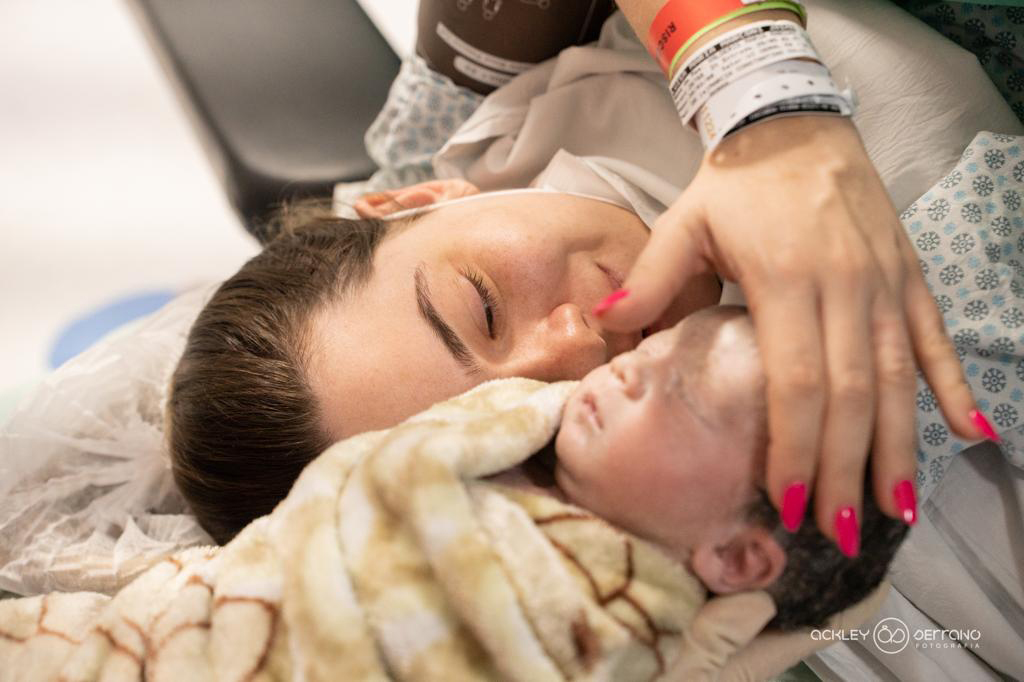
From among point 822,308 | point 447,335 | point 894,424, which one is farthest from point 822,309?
point 447,335

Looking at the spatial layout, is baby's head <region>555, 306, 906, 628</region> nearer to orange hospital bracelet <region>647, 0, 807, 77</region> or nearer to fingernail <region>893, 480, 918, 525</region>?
fingernail <region>893, 480, 918, 525</region>

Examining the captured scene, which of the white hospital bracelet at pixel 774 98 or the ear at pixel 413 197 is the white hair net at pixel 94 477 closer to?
the ear at pixel 413 197

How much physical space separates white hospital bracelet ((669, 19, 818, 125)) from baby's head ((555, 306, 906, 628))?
0.26 meters

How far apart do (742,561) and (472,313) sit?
0.44 m

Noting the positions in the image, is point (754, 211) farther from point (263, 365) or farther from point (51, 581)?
point (51, 581)

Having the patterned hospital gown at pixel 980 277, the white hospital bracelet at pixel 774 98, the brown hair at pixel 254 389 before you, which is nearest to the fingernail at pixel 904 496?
the patterned hospital gown at pixel 980 277

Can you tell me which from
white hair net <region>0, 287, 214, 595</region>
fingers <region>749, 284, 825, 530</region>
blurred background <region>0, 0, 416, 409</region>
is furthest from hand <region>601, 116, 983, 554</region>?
blurred background <region>0, 0, 416, 409</region>

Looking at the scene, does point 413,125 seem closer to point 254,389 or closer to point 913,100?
point 254,389

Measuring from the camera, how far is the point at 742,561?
790mm

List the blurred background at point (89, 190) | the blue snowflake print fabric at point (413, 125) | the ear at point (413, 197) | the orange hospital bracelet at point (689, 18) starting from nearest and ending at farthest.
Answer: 1. the orange hospital bracelet at point (689, 18)
2. the ear at point (413, 197)
3. the blue snowflake print fabric at point (413, 125)
4. the blurred background at point (89, 190)

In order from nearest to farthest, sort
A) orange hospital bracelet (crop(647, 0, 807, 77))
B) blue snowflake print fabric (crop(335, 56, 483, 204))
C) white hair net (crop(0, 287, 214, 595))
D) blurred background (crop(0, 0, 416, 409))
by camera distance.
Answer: orange hospital bracelet (crop(647, 0, 807, 77)) < white hair net (crop(0, 287, 214, 595)) < blue snowflake print fabric (crop(335, 56, 483, 204)) < blurred background (crop(0, 0, 416, 409))

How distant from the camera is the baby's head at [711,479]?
0.77 m

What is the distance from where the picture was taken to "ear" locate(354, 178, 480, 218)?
138 centimetres

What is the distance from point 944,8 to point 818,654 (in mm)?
924
